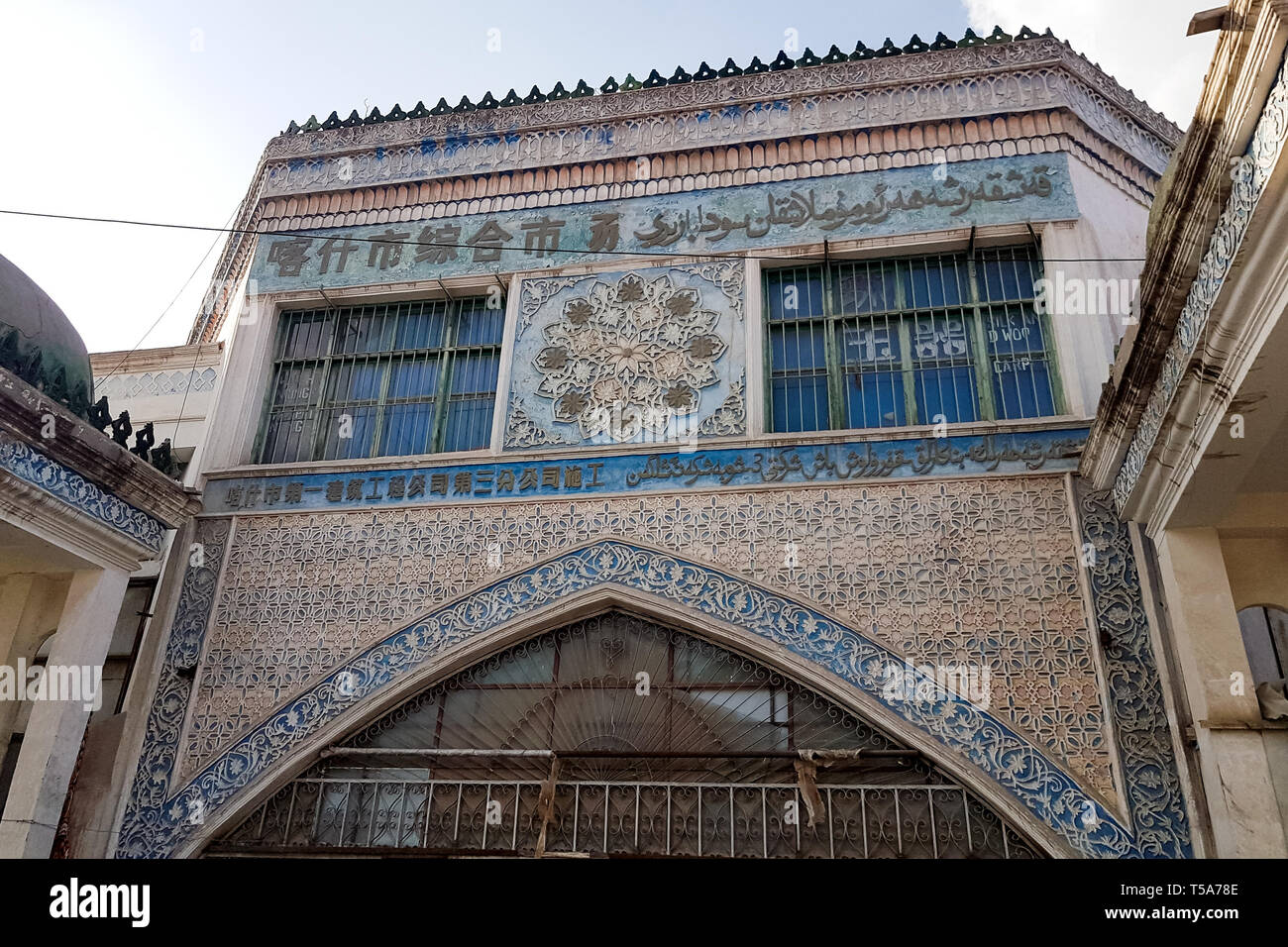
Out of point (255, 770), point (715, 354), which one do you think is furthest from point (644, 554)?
point (255, 770)

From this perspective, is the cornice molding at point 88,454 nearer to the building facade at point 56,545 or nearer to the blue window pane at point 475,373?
the building facade at point 56,545

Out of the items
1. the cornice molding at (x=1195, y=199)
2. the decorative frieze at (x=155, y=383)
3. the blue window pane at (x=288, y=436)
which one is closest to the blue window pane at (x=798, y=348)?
the cornice molding at (x=1195, y=199)

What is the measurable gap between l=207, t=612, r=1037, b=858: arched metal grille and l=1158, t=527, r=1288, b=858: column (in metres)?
0.97

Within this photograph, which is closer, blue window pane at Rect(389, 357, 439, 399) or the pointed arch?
the pointed arch

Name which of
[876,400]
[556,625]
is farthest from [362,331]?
[876,400]

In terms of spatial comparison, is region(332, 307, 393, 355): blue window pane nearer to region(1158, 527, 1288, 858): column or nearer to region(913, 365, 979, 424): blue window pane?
region(913, 365, 979, 424): blue window pane

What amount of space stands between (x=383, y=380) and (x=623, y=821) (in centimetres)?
321

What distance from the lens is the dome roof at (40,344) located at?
5338 mm

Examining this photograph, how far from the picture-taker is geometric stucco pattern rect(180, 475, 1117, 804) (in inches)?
202

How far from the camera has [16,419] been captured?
16.7 ft

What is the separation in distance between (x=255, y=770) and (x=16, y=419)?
2.11 meters

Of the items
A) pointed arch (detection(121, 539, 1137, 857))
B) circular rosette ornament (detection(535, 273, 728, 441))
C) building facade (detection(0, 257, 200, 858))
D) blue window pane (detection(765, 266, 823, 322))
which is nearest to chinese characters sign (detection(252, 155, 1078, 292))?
blue window pane (detection(765, 266, 823, 322))

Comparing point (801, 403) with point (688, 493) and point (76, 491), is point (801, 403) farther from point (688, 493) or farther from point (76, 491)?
point (76, 491)
